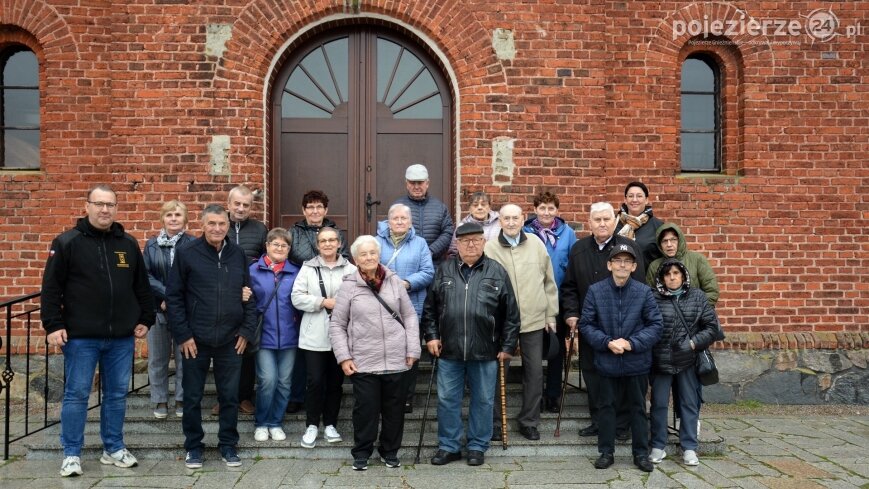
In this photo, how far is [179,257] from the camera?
16.0 ft

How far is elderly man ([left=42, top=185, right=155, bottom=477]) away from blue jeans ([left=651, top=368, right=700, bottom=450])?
383 centimetres

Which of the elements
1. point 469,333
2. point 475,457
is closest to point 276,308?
point 469,333

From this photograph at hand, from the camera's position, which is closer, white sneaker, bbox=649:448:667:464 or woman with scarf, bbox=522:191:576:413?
white sneaker, bbox=649:448:667:464

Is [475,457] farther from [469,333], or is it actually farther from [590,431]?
[590,431]

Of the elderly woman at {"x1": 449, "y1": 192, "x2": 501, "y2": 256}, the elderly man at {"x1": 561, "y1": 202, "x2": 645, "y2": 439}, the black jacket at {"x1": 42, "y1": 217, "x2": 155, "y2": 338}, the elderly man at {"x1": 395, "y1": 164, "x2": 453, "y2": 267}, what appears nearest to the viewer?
the black jacket at {"x1": 42, "y1": 217, "x2": 155, "y2": 338}

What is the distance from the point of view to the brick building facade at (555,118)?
6.71 meters

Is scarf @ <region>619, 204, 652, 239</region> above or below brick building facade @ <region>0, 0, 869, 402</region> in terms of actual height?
below

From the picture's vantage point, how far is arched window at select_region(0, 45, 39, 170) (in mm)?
7379

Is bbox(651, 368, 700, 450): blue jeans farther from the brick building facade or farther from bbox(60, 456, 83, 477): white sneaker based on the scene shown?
bbox(60, 456, 83, 477): white sneaker

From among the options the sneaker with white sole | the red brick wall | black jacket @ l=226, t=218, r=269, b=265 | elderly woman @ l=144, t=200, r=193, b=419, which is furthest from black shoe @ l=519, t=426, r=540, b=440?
the sneaker with white sole

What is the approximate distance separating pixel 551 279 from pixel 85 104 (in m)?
5.11

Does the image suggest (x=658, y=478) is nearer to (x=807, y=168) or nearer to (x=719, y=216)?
(x=719, y=216)

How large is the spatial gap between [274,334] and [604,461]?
8.60ft

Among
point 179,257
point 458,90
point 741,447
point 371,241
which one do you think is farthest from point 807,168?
point 179,257
